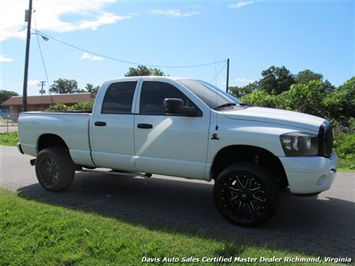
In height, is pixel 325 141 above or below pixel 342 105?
below

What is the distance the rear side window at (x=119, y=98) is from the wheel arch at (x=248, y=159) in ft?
5.38

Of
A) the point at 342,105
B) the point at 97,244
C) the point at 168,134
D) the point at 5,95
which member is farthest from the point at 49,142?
the point at 5,95

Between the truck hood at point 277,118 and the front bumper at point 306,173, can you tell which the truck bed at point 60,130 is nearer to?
the truck hood at point 277,118

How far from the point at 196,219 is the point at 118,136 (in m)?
1.76

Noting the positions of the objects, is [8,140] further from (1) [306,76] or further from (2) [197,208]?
(1) [306,76]

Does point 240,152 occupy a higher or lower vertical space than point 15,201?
higher

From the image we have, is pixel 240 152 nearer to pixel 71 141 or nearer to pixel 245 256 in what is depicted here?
pixel 245 256

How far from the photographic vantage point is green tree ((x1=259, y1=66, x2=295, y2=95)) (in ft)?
228

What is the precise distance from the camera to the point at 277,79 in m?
71.2

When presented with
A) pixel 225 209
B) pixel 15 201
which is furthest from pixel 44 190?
pixel 225 209

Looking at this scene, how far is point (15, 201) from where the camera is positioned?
17.1 feet

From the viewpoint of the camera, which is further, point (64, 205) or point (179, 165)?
point (64, 205)

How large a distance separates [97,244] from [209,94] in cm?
266

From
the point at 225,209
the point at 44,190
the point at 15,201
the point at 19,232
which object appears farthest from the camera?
the point at 44,190
